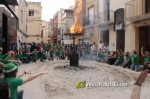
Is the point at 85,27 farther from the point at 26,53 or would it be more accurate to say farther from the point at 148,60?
the point at 148,60

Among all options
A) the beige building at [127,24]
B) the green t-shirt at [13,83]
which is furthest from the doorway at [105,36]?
the green t-shirt at [13,83]

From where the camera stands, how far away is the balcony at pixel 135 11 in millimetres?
14698

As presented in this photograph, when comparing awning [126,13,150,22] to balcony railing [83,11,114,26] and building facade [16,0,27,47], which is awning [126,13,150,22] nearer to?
balcony railing [83,11,114,26]

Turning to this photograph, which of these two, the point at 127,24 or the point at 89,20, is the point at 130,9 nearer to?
the point at 127,24

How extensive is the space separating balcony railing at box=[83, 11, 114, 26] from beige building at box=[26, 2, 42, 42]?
19487 millimetres

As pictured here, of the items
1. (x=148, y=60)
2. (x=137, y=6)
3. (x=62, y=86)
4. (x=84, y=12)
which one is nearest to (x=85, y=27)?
(x=84, y=12)

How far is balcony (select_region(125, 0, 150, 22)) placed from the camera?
14698 mm

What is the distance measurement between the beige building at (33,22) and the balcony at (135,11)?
1135 inches

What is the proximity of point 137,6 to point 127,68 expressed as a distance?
4.83 m

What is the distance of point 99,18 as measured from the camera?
22281mm

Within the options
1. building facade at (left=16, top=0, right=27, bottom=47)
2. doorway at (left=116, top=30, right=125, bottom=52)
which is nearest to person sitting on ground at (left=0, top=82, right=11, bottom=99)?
doorway at (left=116, top=30, right=125, bottom=52)

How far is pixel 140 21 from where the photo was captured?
49.3ft

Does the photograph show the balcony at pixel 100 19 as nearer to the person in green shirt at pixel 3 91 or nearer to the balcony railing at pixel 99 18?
the balcony railing at pixel 99 18

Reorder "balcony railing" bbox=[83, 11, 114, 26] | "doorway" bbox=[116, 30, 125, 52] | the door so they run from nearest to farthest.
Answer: the door < "doorway" bbox=[116, 30, 125, 52] < "balcony railing" bbox=[83, 11, 114, 26]
